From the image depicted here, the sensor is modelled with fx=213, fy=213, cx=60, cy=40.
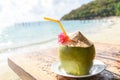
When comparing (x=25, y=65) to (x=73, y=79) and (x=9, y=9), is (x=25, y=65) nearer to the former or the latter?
(x=73, y=79)

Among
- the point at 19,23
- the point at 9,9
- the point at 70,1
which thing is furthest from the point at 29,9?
the point at 70,1

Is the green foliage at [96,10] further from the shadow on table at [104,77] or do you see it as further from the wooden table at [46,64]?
the shadow on table at [104,77]

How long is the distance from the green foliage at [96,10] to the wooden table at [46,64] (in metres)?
17.7

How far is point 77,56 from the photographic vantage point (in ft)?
2.25

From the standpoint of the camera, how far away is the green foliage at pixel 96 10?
18.8 meters

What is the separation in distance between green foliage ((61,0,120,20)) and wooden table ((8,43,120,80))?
17680 millimetres

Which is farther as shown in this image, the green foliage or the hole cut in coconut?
the green foliage

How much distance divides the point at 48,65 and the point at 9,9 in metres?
16.3

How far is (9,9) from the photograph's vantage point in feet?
54.1

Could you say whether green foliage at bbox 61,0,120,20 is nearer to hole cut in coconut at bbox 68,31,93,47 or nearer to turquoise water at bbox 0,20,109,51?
turquoise water at bbox 0,20,109,51

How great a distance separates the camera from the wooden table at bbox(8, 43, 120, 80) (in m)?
0.71

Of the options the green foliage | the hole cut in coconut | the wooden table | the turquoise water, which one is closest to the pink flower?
the hole cut in coconut

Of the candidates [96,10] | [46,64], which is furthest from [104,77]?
[96,10]

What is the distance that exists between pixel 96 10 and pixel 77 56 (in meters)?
19.0
